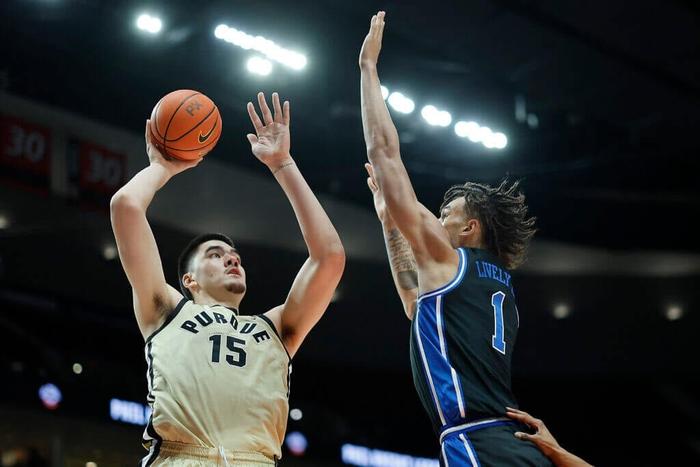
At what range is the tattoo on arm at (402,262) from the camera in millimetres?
4164

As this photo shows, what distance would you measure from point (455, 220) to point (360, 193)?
8150 millimetres

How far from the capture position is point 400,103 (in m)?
9.04

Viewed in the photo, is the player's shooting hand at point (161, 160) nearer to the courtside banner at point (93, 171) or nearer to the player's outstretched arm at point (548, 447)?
the player's outstretched arm at point (548, 447)

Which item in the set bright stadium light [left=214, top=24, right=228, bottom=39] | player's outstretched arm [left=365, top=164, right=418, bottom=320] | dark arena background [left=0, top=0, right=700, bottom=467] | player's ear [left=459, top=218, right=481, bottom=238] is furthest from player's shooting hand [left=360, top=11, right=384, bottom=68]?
bright stadium light [left=214, top=24, right=228, bottom=39]

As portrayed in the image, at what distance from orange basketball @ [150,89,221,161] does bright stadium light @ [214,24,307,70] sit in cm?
384

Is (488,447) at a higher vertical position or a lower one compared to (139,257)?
lower

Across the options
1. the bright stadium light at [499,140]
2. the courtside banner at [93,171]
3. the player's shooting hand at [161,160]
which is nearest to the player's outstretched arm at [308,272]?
the player's shooting hand at [161,160]

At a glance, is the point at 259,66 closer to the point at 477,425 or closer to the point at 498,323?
the point at 498,323

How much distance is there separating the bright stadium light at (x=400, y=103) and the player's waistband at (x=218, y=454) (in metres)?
5.65

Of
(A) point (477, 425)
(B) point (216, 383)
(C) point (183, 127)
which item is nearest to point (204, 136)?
(C) point (183, 127)

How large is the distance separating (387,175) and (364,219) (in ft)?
28.0

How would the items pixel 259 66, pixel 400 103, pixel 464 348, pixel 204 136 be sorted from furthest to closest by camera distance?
1. pixel 400 103
2. pixel 259 66
3. pixel 204 136
4. pixel 464 348

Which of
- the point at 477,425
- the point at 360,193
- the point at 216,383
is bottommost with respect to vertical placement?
the point at 477,425

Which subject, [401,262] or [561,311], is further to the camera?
[561,311]
